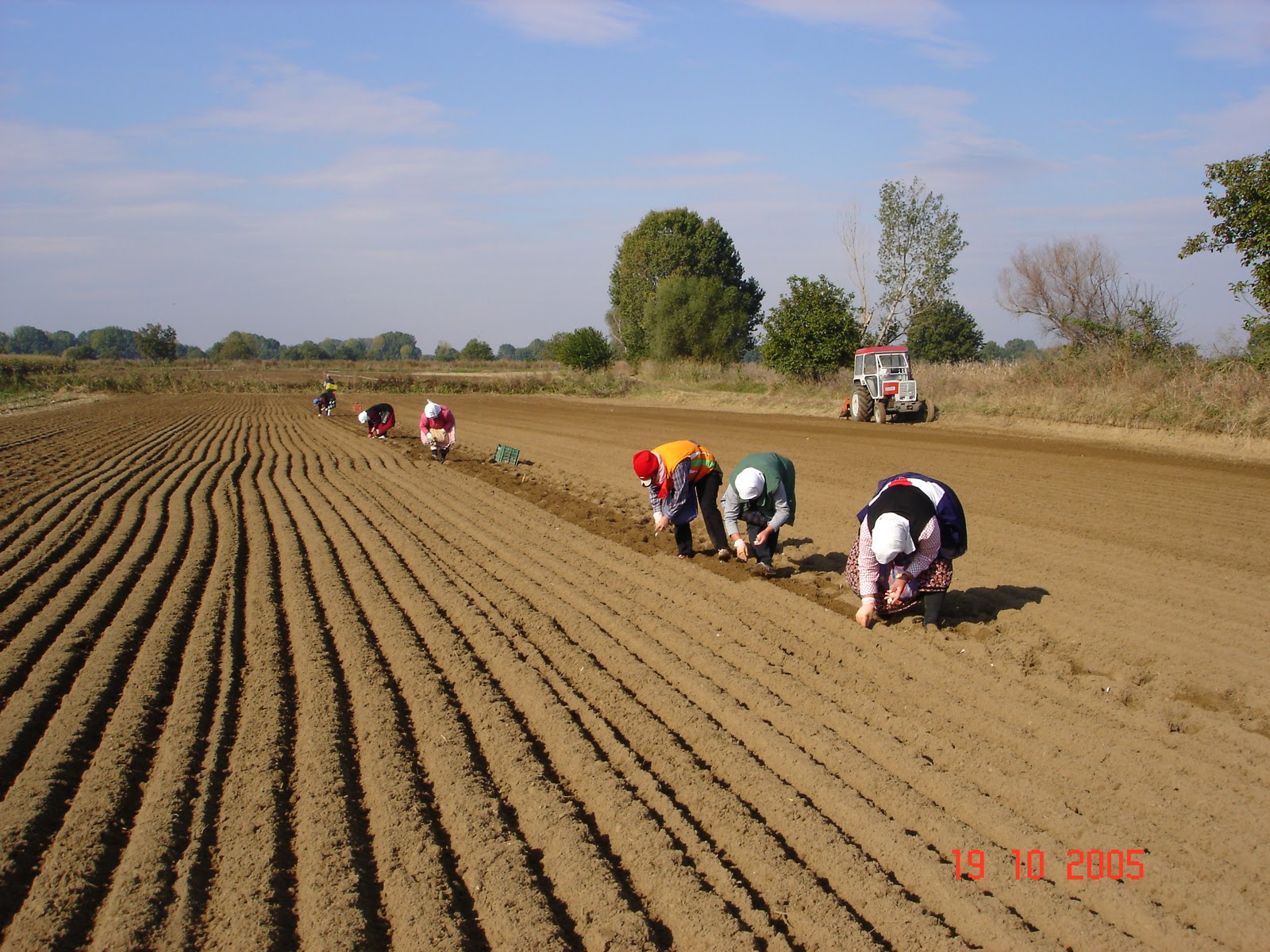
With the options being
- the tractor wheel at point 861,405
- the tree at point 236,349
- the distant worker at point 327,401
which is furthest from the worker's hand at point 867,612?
the tree at point 236,349

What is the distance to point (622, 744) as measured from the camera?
4387 millimetres

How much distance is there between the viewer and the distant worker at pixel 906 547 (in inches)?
205

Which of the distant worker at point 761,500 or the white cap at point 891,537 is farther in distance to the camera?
the distant worker at point 761,500

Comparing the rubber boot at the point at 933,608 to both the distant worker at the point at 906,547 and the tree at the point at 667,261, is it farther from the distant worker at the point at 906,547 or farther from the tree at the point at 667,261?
the tree at the point at 667,261

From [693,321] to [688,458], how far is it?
45147 millimetres

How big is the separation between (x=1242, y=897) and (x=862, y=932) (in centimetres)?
145

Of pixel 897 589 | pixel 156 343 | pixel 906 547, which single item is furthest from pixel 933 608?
pixel 156 343

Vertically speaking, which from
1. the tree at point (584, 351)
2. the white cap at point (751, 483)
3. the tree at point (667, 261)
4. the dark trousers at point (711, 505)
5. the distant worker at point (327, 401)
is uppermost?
the tree at point (667, 261)

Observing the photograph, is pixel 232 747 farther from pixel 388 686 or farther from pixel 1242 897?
pixel 1242 897

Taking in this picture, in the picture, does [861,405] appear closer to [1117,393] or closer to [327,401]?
[1117,393]

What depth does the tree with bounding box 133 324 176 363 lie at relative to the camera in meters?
82.0

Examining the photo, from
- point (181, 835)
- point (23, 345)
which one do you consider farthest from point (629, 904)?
point (23, 345)

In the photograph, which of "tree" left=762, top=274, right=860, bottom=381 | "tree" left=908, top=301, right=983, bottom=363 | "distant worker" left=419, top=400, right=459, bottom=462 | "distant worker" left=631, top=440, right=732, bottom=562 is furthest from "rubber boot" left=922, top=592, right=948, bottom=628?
"tree" left=908, top=301, right=983, bottom=363

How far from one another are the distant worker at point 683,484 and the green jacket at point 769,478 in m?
0.34
